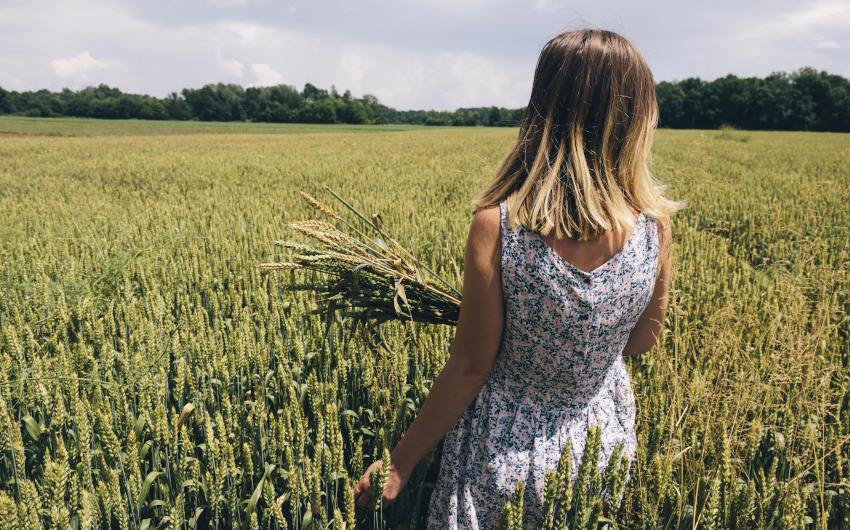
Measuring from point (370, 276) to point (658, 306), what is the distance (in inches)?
37.8

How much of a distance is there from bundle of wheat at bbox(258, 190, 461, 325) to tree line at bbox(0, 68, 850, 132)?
169ft

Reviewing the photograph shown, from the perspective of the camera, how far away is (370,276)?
1645mm

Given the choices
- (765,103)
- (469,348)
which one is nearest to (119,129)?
(469,348)

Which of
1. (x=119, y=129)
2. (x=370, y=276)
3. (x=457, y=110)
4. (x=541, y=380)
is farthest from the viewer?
(x=457, y=110)

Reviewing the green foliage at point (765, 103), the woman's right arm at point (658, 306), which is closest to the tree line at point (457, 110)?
the green foliage at point (765, 103)

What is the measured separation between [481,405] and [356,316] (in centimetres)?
55

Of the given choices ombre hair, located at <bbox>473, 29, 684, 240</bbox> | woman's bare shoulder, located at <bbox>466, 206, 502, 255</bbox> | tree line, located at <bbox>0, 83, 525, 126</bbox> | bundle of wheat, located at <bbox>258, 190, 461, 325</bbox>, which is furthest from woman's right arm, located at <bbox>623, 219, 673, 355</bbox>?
tree line, located at <bbox>0, 83, 525, 126</bbox>

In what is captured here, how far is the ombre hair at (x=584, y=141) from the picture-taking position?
3.57ft

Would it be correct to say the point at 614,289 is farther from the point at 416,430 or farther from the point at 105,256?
the point at 105,256

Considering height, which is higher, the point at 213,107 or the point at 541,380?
the point at 213,107

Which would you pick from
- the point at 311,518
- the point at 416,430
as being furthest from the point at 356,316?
the point at 311,518

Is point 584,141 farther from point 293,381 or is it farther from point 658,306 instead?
point 293,381

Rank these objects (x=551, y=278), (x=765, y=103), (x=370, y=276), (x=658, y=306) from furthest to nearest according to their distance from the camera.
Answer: (x=765, y=103) → (x=370, y=276) → (x=658, y=306) → (x=551, y=278)

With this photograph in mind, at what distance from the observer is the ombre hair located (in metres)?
1.09
